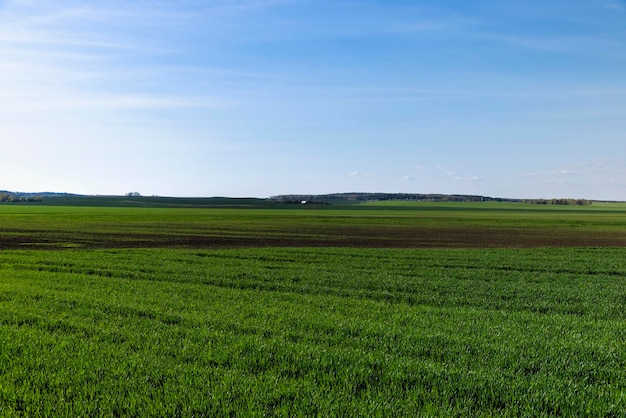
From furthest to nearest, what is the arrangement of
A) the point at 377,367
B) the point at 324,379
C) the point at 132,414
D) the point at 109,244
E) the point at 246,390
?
1. the point at 109,244
2. the point at 377,367
3. the point at 324,379
4. the point at 246,390
5. the point at 132,414

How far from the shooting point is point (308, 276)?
2312 cm

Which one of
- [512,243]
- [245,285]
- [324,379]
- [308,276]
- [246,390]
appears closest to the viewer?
[246,390]

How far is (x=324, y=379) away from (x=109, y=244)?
38388 mm

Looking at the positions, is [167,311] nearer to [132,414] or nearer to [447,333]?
→ [132,414]

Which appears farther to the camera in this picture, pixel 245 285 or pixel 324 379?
pixel 245 285

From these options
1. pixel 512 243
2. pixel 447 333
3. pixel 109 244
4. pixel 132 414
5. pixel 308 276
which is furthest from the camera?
pixel 512 243

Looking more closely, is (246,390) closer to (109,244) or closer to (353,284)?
(353,284)

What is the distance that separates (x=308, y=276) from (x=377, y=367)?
1338 cm

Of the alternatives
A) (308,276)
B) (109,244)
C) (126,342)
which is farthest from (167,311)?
(109,244)

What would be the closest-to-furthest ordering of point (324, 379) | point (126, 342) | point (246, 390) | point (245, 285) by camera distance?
1. point (246, 390)
2. point (324, 379)
3. point (126, 342)
4. point (245, 285)

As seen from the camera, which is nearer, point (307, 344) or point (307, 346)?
point (307, 346)

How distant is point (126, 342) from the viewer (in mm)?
11086

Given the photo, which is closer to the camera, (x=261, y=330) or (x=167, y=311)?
(x=261, y=330)

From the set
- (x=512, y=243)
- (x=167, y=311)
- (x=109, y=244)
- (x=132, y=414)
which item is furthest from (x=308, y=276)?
(x=512, y=243)
